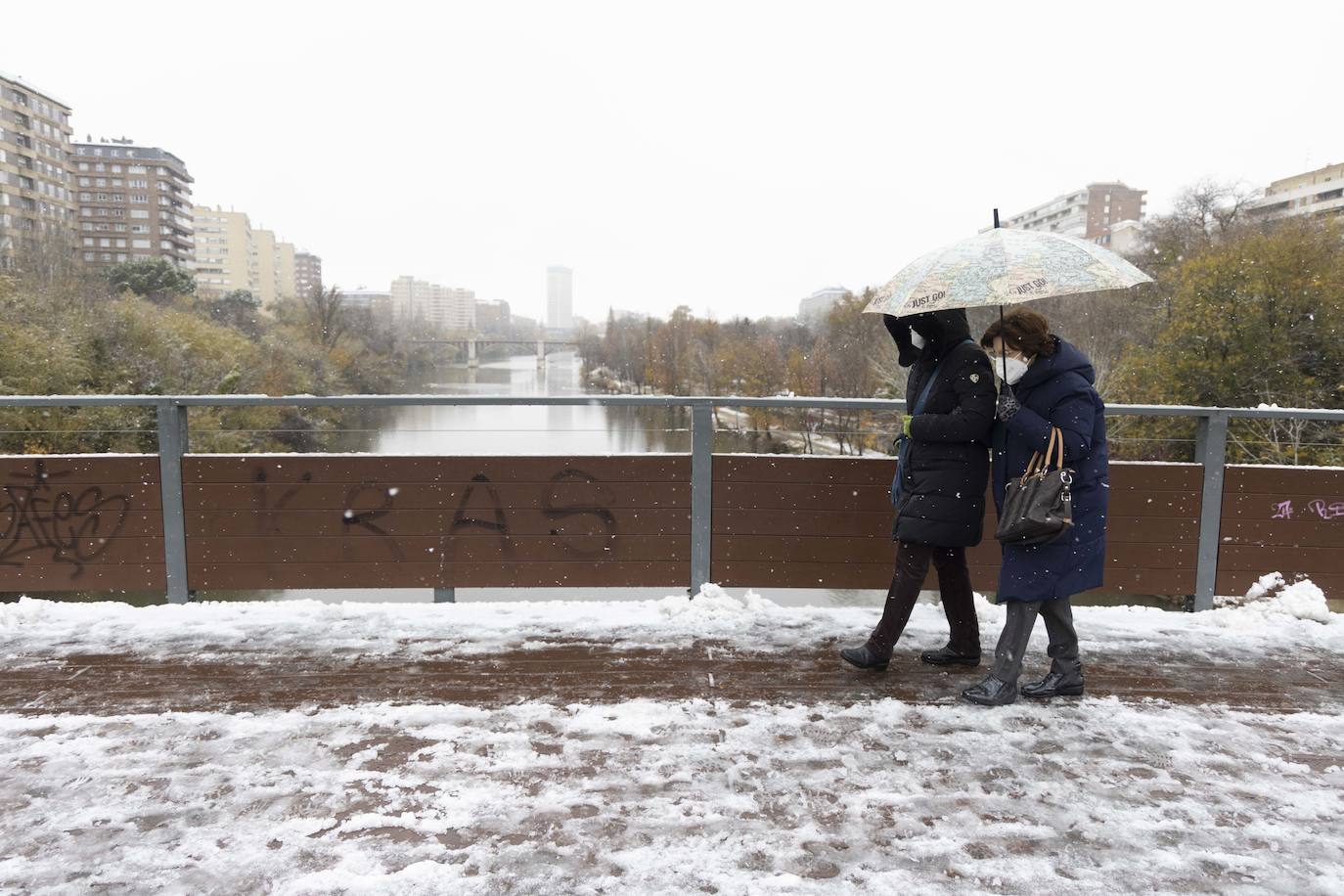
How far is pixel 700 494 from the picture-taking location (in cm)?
459

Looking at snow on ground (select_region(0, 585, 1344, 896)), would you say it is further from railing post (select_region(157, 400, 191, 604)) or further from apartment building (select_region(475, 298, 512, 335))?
apartment building (select_region(475, 298, 512, 335))

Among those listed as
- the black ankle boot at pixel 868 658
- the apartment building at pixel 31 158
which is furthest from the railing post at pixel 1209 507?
the apartment building at pixel 31 158

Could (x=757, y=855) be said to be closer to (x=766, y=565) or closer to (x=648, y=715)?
(x=648, y=715)

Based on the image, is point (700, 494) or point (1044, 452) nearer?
point (1044, 452)

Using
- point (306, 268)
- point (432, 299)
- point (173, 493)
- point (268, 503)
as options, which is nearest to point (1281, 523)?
point (268, 503)

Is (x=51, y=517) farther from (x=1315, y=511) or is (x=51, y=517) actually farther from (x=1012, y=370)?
(x=1315, y=511)

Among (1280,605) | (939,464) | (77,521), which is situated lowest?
(1280,605)

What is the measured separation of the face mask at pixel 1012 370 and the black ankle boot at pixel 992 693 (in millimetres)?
1208

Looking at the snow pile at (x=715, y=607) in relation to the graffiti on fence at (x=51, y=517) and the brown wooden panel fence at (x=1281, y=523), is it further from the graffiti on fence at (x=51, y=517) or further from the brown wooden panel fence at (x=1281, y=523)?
the graffiti on fence at (x=51, y=517)

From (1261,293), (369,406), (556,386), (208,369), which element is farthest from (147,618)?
(556,386)

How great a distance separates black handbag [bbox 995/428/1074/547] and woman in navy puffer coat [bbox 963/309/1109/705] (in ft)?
0.13

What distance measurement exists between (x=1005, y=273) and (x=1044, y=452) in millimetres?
707

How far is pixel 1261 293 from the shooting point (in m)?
24.7

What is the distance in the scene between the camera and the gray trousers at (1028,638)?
3303 millimetres
